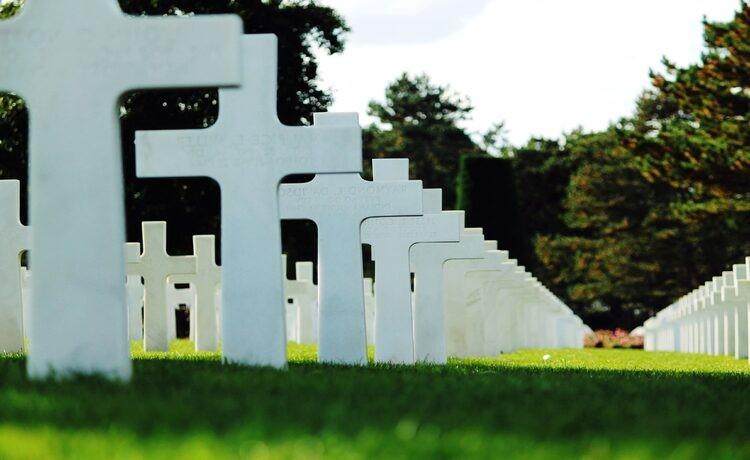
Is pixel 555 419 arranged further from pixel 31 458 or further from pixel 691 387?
pixel 691 387

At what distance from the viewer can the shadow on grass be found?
6.15 metres

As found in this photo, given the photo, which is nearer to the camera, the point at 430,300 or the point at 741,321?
the point at 430,300

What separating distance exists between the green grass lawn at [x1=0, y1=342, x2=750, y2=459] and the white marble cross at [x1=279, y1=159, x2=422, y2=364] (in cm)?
563

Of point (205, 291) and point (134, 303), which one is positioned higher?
point (205, 291)

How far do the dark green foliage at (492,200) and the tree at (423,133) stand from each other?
603 inches

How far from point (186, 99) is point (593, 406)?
2546 cm

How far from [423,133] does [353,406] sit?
6608 cm

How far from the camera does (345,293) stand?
14.9 m

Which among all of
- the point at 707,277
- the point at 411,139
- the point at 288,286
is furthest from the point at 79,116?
the point at 411,139

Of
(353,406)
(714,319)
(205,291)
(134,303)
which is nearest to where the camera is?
(353,406)

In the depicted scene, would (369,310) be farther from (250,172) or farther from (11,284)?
(250,172)

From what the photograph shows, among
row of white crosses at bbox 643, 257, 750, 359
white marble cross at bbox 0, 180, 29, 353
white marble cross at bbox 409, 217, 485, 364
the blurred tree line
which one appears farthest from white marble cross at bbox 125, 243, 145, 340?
the blurred tree line

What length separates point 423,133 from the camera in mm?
72812

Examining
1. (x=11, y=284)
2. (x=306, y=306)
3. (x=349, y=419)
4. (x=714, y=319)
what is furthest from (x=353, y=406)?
(x=714, y=319)
